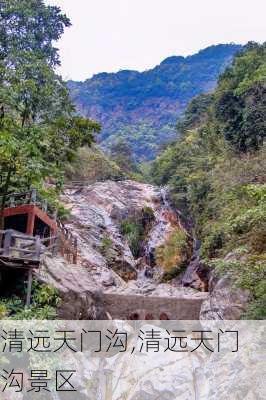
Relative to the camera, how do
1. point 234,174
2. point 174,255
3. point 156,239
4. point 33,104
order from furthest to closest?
point 156,239, point 174,255, point 234,174, point 33,104

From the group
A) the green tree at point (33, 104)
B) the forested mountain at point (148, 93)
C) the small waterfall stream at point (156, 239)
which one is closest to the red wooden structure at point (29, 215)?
the green tree at point (33, 104)

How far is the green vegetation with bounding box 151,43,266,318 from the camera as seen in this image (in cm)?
1151

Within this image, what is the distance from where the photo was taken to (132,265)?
26531 millimetres

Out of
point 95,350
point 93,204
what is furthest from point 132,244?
point 95,350

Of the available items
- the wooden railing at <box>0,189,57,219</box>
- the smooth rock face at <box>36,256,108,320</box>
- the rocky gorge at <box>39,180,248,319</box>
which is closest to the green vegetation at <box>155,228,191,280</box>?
the rocky gorge at <box>39,180,248,319</box>

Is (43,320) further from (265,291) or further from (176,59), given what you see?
(176,59)

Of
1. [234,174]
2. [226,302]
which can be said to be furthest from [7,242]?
[234,174]

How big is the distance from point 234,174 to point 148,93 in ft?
239

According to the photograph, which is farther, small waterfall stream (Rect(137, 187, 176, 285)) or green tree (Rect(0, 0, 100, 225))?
small waterfall stream (Rect(137, 187, 176, 285))

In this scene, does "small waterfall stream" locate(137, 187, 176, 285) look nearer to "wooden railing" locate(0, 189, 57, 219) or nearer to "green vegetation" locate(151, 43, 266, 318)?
"green vegetation" locate(151, 43, 266, 318)

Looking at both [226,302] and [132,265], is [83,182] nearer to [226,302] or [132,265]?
[132,265]

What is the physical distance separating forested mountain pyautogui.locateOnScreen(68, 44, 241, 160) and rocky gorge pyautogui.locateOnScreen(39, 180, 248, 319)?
45814mm

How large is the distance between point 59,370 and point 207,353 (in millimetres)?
4860

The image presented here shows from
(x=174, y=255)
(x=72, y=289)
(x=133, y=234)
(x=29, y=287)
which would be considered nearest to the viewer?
(x=29, y=287)
